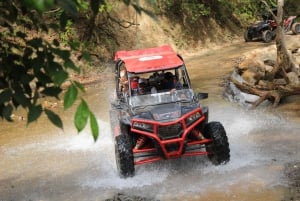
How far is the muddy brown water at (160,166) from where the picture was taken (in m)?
6.51

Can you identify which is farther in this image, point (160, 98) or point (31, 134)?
point (31, 134)

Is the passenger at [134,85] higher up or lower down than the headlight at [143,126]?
higher up

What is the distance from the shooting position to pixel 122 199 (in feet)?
20.7

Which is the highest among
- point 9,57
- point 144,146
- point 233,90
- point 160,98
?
point 9,57

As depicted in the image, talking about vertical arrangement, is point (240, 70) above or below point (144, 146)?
below

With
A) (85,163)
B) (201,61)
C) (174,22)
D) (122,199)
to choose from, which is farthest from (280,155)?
(174,22)

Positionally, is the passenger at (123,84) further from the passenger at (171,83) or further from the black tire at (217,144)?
the black tire at (217,144)

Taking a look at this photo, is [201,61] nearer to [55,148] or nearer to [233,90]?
[233,90]

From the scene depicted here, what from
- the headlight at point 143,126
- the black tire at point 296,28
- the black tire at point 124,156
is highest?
the headlight at point 143,126

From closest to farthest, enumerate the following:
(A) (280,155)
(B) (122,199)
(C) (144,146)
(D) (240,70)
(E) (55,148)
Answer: (B) (122,199) → (C) (144,146) → (A) (280,155) → (E) (55,148) → (D) (240,70)

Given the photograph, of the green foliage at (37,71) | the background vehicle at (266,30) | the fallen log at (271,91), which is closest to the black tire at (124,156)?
the green foliage at (37,71)

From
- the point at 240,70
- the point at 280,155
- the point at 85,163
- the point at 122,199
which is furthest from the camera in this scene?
the point at 240,70

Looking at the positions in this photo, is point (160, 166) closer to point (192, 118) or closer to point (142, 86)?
point (192, 118)

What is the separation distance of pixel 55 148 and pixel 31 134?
1394 mm
